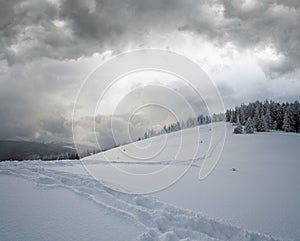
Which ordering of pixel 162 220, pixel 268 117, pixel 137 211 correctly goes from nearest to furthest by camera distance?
pixel 162 220 < pixel 137 211 < pixel 268 117

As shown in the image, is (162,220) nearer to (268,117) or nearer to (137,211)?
(137,211)

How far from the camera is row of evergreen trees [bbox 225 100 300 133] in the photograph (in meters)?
60.9

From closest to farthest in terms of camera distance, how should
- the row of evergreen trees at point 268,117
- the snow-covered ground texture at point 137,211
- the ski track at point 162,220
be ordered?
1. the snow-covered ground texture at point 137,211
2. the ski track at point 162,220
3. the row of evergreen trees at point 268,117

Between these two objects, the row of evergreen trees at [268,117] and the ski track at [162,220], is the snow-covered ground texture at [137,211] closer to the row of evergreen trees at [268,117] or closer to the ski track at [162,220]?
the ski track at [162,220]

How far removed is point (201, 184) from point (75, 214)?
7.03m

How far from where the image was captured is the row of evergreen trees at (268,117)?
200ft

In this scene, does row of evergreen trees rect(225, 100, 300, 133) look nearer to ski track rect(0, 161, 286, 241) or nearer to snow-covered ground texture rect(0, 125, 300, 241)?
snow-covered ground texture rect(0, 125, 300, 241)

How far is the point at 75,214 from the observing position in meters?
6.07

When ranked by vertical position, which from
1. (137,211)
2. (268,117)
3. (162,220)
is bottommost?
(162,220)

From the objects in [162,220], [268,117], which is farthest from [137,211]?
[268,117]

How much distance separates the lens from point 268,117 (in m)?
65.8

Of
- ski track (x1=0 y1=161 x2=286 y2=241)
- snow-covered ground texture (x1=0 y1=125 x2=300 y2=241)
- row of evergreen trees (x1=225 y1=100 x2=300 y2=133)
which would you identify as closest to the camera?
snow-covered ground texture (x1=0 y1=125 x2=300 y2=241)

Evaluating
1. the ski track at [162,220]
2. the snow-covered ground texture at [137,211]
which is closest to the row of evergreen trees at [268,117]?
the snow-covered ground texture at [137,211]

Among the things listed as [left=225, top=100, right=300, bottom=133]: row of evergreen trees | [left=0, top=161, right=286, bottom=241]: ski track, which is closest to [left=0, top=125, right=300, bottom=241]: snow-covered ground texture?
[left=0, top=161, right=286, bottom=241]: ski track
